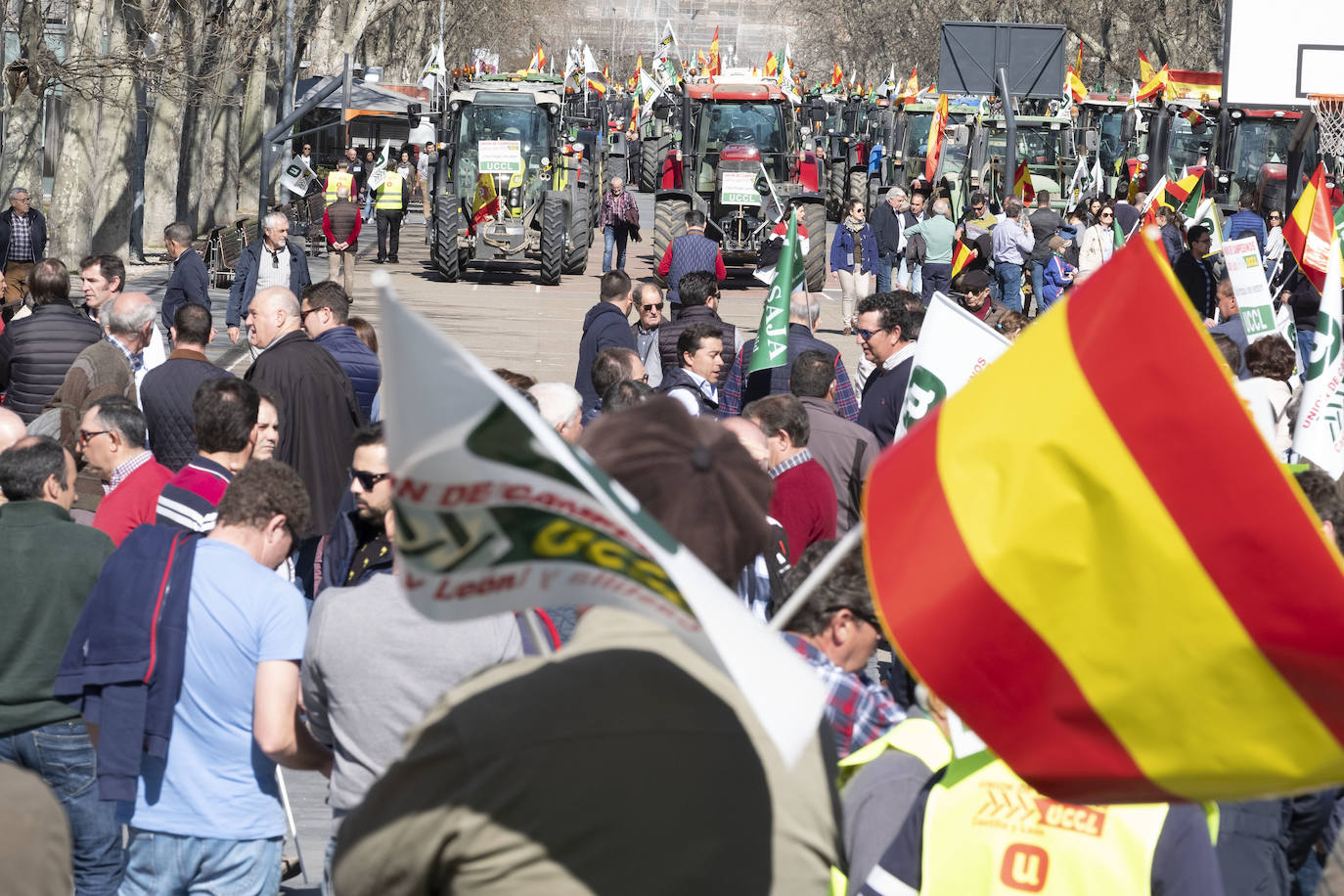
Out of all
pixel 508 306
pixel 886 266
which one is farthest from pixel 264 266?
pixel 508 306

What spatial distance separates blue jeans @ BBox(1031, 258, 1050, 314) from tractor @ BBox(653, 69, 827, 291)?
5931 mm

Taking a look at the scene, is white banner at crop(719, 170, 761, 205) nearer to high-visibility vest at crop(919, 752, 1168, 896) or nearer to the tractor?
the tractor

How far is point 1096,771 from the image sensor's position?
227cm

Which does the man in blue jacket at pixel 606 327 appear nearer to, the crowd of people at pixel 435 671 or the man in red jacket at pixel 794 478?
the crowd of people at pixel 435 671

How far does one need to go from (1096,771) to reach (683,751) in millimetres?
614

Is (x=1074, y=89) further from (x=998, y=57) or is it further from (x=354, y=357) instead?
(x=354, y=357)

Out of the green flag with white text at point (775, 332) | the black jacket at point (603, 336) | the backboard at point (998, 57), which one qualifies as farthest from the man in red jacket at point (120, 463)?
the backboard at point (998, 57)

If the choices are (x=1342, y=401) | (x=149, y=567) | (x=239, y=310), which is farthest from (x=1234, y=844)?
(x=239, y=310)

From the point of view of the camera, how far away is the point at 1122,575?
2264 mm

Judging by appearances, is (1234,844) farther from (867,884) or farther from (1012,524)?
(1012,524)

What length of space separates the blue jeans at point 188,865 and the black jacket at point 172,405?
11.7 feet

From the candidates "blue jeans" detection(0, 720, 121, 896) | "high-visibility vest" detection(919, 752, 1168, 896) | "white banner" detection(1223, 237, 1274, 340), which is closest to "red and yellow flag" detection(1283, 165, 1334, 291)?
"white banner" detection(1223, 237, 1274, 340)

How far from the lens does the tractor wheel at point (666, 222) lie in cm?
2391

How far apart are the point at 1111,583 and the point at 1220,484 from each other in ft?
0.63
